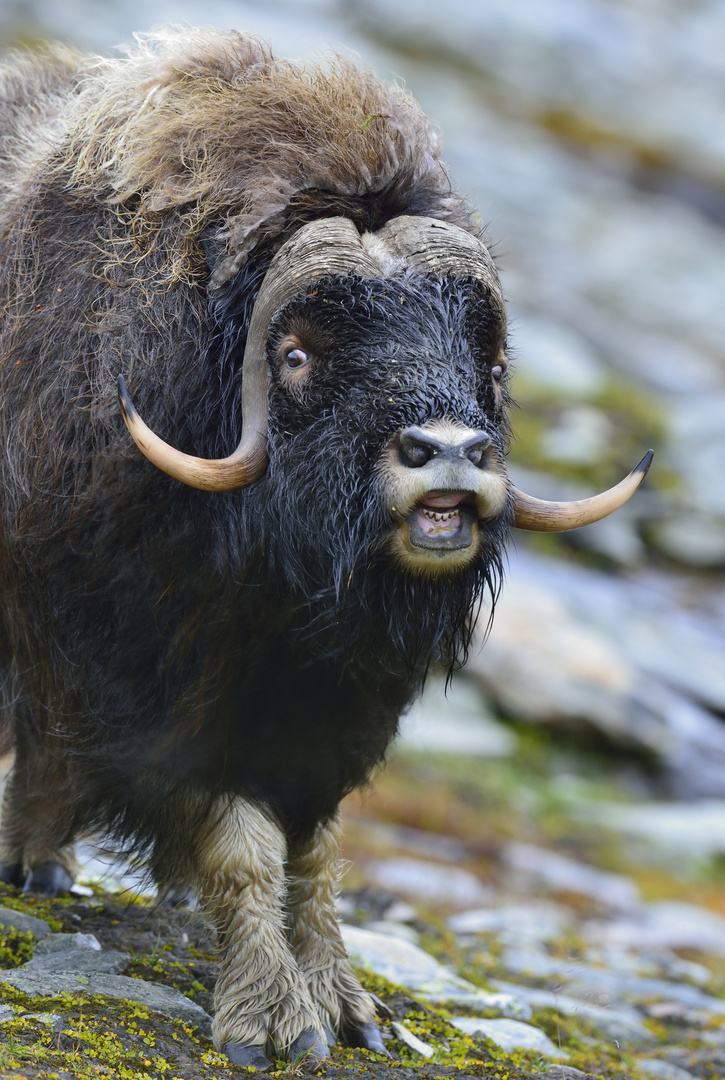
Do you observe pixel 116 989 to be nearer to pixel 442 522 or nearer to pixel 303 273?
pixel 442 522

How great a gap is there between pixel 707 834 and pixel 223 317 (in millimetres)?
6371

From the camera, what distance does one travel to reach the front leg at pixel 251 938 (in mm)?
2998

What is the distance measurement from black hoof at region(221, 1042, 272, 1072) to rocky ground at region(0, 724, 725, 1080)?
0.18ft

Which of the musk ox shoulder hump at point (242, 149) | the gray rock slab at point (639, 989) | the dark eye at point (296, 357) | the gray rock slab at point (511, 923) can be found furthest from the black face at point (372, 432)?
the gray rock slab at point (511, 923)

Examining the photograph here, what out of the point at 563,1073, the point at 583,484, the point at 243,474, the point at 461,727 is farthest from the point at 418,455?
the point at 583,484

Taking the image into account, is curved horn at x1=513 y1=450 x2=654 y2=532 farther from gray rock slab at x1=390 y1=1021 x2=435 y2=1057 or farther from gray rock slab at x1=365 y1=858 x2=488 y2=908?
gray rock slab at x1=365 y1=858 x2=488 y2=908

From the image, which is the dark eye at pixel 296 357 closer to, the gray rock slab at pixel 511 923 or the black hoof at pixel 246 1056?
the black hoof at pixel 246 1056

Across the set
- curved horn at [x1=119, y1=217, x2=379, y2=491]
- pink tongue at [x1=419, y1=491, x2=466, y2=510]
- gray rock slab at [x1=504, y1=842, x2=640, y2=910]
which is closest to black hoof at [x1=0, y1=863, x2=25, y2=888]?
curved horn at [x1=119, y1=217, x2=379, y2=491]

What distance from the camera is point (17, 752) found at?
4129mm

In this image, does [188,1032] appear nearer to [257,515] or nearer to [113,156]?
[257,515]

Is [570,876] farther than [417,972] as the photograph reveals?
Yes

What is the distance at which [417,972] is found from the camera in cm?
427

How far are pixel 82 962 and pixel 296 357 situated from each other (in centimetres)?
164

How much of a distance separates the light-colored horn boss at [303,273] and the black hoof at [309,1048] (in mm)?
1323
